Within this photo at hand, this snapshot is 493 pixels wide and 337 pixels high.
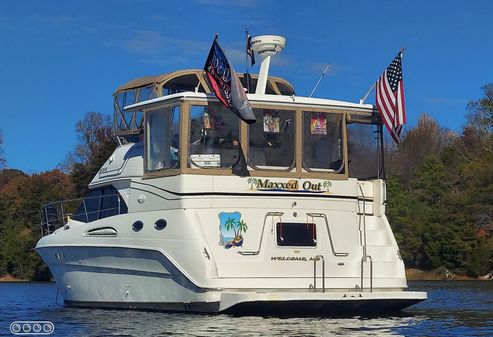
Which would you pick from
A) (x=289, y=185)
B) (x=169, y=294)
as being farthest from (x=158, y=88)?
(x=169, y=294)

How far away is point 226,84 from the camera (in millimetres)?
16438

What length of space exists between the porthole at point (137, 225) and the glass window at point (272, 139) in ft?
8.32

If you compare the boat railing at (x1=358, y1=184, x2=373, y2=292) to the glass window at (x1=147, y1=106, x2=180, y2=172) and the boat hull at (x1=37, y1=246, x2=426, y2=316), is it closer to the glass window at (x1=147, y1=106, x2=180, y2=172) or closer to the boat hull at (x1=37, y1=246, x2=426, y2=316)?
the boat hull at (x1=37, y1=246, x2=426, y2=316)

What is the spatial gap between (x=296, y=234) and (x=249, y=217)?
104 centimetres

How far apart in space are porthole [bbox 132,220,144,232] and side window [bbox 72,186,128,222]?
1.07 metres

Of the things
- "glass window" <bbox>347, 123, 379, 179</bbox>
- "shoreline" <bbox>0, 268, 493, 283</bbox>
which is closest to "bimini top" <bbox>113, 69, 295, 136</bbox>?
"glass window" <bbox>347, 123, 379, 179</bbox>

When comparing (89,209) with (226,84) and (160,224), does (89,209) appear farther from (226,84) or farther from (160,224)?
(226,84)

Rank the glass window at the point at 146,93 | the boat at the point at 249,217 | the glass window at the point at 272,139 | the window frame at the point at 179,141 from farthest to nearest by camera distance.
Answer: the glass window at the point at 146,93, the glass window at the point at 272,139, the window frame at the point at 179,141, the boat at the point at 249,217

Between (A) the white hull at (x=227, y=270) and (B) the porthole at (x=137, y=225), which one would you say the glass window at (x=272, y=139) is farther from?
(B) the porthole at (x=137, y=225)

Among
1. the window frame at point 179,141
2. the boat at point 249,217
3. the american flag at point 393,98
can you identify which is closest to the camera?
the boat at point 249,217

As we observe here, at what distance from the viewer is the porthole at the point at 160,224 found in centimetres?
1661

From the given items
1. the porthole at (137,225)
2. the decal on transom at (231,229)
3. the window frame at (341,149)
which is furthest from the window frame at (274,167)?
the porthole at (137,225)

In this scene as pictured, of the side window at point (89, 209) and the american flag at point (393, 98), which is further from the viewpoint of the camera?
the side window at point (89, 209)

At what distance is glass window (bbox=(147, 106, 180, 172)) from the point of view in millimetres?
16938
